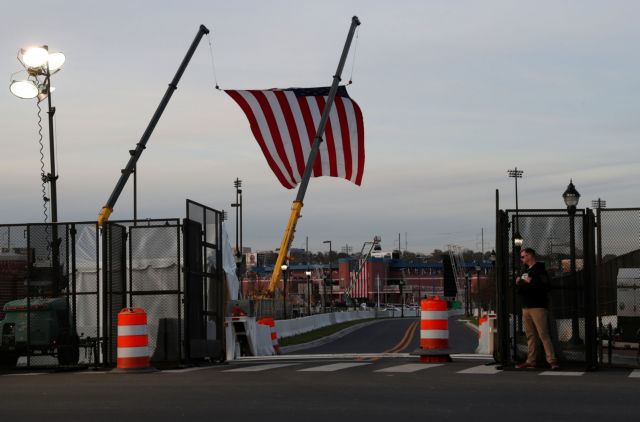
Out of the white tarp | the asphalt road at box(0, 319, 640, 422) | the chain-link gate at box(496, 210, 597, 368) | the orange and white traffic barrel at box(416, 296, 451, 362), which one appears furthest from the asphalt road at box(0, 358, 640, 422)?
the white tarp

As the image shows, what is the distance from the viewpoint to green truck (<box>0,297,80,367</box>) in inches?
834

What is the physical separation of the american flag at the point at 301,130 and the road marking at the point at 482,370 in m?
23.7

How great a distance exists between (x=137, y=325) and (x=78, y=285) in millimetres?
6065

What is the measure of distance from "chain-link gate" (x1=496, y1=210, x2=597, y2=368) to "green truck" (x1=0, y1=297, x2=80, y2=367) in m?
8.07

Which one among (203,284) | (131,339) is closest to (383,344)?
(203,284)

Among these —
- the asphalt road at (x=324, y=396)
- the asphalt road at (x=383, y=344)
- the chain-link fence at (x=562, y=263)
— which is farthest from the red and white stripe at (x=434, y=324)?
the asphalt road at (x=383, y=344)

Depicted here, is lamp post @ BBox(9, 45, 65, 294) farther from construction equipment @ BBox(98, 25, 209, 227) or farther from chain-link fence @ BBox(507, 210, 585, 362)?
chain-link fence @ BBox(507, 210, 585, 362)

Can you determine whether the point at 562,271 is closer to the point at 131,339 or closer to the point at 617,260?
the point at 617,260

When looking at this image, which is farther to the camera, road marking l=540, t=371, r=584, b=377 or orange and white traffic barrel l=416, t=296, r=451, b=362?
orange and white traffic barrel l=416, t=296, r=451, b=362

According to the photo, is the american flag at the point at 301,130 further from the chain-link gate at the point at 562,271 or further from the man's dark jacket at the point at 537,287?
the man's dark jacket at the point at 537,287

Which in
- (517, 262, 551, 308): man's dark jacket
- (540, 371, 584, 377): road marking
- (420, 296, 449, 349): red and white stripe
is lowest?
(540, 371, 584, 377): road marking

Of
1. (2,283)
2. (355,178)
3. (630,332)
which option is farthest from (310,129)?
(2,283)

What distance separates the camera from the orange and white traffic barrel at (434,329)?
20406 millimetres

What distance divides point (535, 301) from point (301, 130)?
86.0 ft
